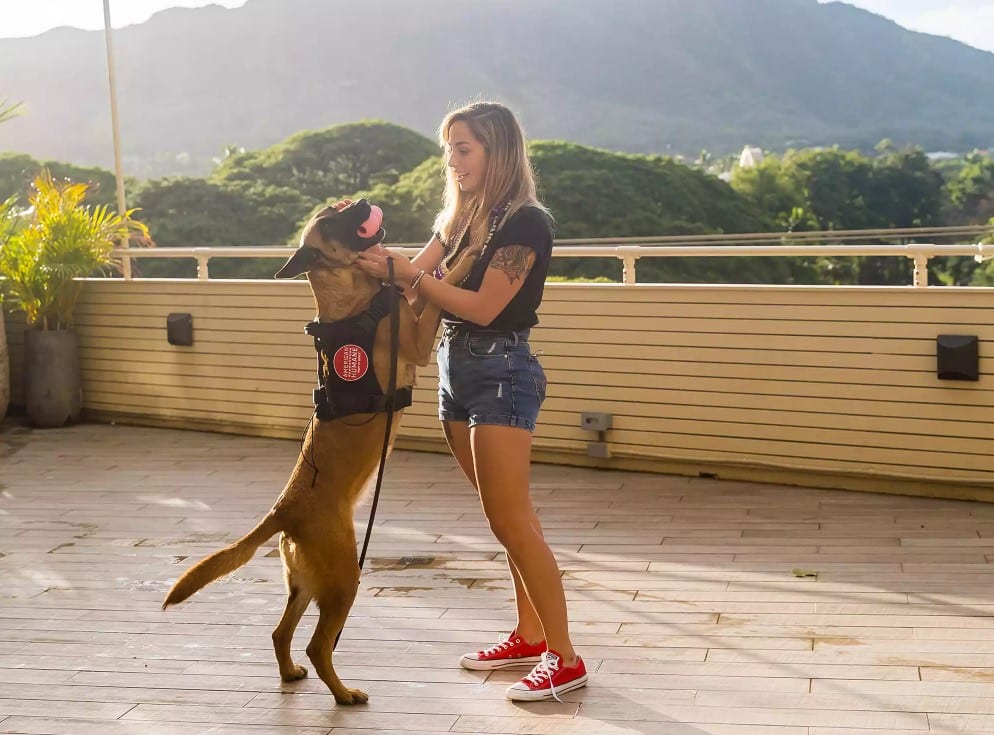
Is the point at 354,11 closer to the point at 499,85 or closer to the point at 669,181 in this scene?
the point at 499,85

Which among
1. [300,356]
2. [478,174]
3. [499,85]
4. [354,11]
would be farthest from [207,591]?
[354,11]

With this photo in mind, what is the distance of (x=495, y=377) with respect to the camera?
270 cm

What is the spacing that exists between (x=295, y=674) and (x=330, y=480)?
58cm

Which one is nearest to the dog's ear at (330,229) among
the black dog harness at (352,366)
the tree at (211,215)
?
the black dog harness at (352,366)

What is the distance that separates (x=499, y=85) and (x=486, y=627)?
114 meters

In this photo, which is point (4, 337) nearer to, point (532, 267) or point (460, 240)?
point (460, 240)

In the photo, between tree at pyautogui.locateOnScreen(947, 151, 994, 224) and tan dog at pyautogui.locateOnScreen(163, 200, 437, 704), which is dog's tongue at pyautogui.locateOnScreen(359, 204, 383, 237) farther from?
tree at pyautogui.locateOnScreen(947, 151, 994, 224)

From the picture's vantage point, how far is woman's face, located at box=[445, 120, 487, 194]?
265cm

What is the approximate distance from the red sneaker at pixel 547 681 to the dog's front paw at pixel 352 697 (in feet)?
1.18

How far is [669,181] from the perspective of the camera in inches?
1419

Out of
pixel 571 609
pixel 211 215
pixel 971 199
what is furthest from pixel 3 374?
pixel 971 199

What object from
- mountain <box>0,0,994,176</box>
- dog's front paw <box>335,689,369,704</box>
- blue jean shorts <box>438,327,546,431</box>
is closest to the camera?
blue jean shorts <box>438,327,546,431</box>

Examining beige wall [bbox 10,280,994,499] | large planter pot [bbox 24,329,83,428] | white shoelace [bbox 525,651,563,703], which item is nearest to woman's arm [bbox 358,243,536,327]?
white shoelace [bbox 525,651,563,703]

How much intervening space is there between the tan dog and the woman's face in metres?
0.24
